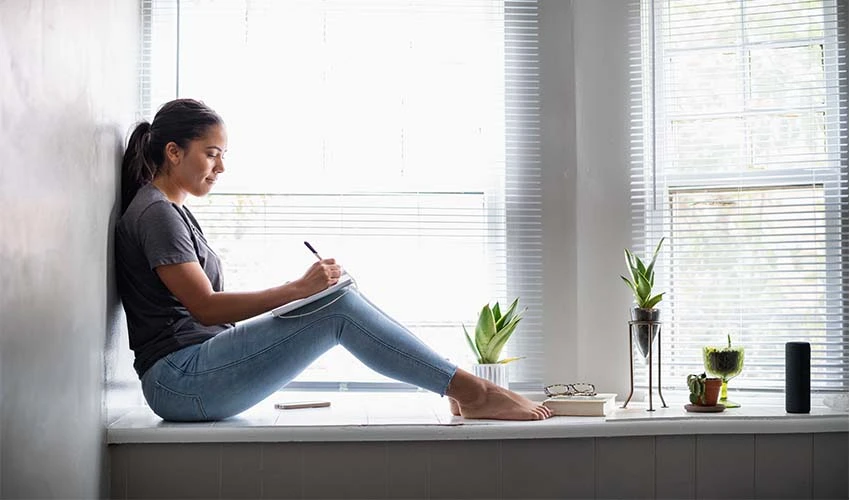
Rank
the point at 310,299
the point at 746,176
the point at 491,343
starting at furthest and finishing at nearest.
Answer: the point at 746,176 → the point at 491,343 → the point at 310,299

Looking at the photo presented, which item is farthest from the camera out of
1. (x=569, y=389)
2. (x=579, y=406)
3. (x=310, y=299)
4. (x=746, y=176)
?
(x=746, y=176)

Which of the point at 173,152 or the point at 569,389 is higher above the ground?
the point at 173,152

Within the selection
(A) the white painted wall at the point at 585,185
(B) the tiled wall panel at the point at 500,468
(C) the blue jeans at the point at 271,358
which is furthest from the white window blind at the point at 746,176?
(C) the blue jeans at the point at 271,358

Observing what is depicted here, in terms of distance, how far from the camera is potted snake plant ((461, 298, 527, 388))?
2.86 m

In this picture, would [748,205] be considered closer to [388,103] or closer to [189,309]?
[388,103]

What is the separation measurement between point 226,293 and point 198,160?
17.3 inches

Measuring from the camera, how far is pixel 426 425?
2480 millimetres

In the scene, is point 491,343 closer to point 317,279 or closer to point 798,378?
point 317,279

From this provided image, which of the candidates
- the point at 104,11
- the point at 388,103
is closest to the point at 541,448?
the point at 388,103

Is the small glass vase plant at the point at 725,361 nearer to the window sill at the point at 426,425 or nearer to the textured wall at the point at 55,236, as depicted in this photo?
the window sill at the point at 426,425

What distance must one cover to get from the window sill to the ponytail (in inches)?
24.9

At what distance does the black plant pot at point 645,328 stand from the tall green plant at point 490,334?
1.16 ft

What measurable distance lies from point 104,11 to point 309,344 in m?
1.05

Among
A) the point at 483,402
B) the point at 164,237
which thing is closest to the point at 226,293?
the point at 164,237
